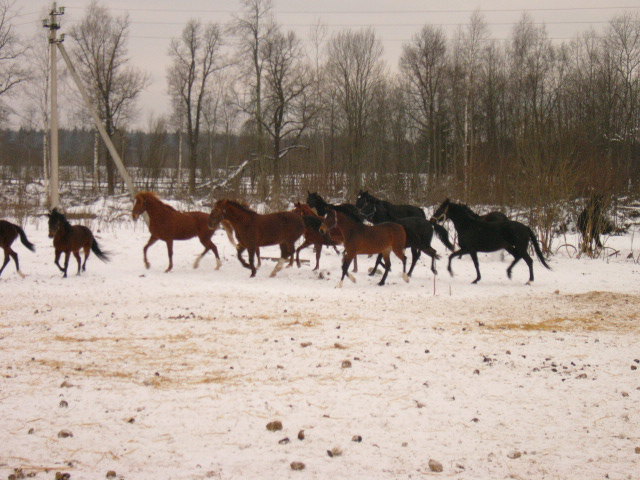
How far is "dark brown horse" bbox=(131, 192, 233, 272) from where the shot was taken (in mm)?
13164

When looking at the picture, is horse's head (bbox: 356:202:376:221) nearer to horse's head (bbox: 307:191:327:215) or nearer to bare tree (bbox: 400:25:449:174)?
horse's head (bbox: 307:191:327:215)

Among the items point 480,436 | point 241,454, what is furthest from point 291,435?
point 480,436

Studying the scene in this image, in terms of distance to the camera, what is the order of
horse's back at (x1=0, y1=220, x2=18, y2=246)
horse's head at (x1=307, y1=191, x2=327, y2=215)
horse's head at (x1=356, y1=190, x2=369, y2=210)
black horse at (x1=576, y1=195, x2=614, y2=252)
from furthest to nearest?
black horse at (x1=576, y1=195, x2=614, y2=252), horse's head at (x1=356, y1=190, x2=369, y2=210), horse's head at (x1=307, y1=191, x2=327, y2=215), horse's back at (x1=0, y1=220, x2=18, y2=246)

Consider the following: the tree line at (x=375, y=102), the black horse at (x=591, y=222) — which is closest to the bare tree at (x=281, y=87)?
the tree line at (x=375, y=102)

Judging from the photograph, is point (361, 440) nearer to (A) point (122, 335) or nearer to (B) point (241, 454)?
(B) point (241, 454)

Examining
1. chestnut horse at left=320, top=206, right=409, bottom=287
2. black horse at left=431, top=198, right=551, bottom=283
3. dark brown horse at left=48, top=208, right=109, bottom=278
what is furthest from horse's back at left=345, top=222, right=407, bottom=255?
dark brown horse at left=48, top=208, right=109, bottom=278

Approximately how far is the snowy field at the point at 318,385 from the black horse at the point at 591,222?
21.7 feet

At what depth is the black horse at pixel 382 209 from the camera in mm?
14621

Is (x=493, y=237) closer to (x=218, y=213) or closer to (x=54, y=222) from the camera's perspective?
(x=218, y=213)

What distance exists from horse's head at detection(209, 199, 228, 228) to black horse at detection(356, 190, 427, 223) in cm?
369

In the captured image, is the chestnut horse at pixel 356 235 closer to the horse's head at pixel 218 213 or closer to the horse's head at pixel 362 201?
the horse's head at pixel 218 213

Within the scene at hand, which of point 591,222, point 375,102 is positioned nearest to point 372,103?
point 375,102

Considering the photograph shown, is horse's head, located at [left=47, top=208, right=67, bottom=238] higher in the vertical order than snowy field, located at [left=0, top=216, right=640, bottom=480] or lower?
higher

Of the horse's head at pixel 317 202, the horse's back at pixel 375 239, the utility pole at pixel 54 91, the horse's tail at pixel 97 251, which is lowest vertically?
the horse's tail at pixel 97 251
